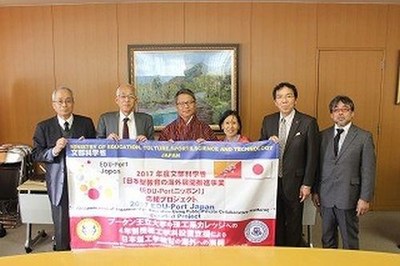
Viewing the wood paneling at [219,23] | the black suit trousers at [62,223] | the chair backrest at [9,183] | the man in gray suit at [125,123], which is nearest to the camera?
the black suit trousers at [62,223]

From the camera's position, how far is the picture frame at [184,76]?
4262 millimetres

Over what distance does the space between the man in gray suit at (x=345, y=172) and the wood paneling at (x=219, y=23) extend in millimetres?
1896

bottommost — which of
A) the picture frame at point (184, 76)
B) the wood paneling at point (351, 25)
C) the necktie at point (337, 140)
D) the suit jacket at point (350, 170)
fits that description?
the suit jacket at point (350, 170)

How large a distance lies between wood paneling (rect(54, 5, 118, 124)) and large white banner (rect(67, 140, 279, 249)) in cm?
184

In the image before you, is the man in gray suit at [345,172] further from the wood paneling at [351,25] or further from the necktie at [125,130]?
the wood paneling at [351,25]

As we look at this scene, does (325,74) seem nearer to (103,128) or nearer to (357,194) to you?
(357,194)

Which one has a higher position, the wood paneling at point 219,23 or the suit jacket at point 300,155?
the wood paneling at point 219,23

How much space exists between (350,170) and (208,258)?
1.53 metres

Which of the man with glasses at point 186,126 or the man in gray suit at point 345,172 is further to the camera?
the man with glasses at point 186,126

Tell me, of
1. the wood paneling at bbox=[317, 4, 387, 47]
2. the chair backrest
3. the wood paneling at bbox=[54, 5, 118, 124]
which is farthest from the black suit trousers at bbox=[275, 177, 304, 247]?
the chair backrest

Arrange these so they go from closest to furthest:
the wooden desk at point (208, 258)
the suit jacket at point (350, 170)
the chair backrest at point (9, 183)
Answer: the wooden desk at point (208, 258) → the suit jacket at point (350, 170) → the chair backrest at point (9, 183)

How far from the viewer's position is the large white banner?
2615 millimetres

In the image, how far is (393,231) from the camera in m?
3.89

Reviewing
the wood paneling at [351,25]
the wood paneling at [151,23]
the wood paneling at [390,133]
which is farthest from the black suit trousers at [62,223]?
the wood paneling at [390,133]
